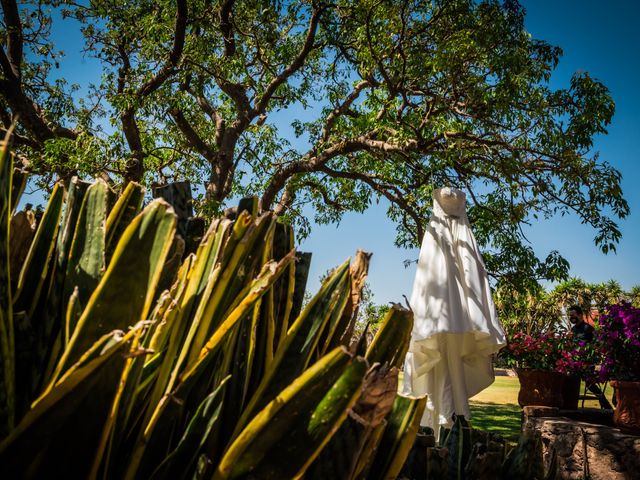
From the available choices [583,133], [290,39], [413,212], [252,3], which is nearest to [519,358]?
[583,133]

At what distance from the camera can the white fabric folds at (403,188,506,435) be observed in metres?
3.84

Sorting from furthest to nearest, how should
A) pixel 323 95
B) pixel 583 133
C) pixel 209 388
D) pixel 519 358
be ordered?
pixel 323 95, pixel 583 133, pixel 519 358, pixel 209 388

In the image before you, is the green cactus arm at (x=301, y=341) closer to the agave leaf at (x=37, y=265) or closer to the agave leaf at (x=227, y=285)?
the agave leaf at (x=227, y=285)

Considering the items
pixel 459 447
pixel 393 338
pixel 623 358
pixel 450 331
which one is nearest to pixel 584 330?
pixel 623 358

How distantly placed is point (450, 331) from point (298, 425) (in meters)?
3.52

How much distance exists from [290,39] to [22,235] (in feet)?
29.7

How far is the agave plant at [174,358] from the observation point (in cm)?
44

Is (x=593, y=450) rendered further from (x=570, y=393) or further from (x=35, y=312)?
(x=35, y=312)

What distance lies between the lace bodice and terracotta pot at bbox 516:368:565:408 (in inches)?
67.3

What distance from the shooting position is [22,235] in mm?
682

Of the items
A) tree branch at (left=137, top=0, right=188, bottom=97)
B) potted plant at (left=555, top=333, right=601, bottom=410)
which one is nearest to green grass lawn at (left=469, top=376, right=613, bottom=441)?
potted plant at (left=555, top=333, right=601, bottom=410)

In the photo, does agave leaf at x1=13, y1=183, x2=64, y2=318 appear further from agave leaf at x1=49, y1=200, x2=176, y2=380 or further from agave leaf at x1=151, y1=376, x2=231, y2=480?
agave leaf at x1=151, y1=376, x2=231, y2=480

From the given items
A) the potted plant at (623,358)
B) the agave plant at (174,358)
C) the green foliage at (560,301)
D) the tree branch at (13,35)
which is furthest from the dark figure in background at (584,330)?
the green foliage at (560,301)

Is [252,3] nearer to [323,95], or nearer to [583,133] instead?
[323,95]
